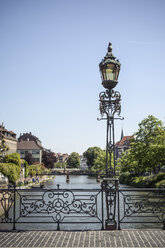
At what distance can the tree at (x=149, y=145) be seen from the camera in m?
33.8

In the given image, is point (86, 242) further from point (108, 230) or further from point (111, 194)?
point (111, 194)

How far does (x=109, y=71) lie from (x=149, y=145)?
90.7 feet

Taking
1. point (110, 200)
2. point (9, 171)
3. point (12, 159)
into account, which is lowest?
point (9, 171)

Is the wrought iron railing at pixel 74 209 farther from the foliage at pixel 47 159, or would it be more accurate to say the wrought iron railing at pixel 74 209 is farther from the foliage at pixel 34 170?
the foliage at pixel 47 159

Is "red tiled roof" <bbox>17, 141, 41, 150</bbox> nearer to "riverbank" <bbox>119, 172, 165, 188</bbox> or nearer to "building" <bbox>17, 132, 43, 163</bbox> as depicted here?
"building" <bbox>17, 132, 43, 163</bbox>

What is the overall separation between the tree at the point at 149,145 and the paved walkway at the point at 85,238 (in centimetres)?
2693

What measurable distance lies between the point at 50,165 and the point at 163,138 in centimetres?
7657

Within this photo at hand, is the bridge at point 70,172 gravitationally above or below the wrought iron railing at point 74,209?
below

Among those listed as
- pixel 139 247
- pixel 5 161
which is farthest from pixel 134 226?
pixel 5 161

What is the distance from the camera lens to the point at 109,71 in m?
8.50

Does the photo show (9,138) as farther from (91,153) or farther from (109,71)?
(109,71)

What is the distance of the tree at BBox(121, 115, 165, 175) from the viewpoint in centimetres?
3375

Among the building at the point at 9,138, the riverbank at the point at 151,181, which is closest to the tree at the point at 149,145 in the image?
the riverbank at the point at 151,181

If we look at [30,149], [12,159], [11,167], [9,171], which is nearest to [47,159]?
[30,149]
